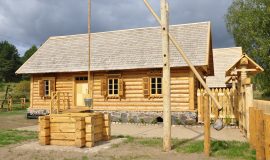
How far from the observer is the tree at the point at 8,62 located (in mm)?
79438

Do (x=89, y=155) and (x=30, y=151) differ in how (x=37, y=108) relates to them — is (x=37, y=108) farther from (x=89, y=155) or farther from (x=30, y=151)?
(x=89, y=155)

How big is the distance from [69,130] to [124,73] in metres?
8.93

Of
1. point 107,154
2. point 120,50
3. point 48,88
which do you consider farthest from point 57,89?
point 107,154

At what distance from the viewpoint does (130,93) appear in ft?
60.6

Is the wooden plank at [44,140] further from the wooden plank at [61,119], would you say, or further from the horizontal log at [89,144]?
the horizontal log at [89,144]

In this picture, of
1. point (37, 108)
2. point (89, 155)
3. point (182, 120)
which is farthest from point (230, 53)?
point (89, 155)

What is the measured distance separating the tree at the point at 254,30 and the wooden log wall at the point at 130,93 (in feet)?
54.7

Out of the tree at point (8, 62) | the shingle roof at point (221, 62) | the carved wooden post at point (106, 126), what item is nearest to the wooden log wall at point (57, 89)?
the carved wooden post at point (106, 126)

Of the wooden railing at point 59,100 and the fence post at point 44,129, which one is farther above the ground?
the wooden railing at point 59,100

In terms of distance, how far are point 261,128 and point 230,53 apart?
2396 cm

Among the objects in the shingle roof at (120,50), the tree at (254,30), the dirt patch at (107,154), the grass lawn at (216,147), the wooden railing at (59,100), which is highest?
the tree at (254,30)

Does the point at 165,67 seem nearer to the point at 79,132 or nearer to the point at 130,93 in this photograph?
the point at 79,132

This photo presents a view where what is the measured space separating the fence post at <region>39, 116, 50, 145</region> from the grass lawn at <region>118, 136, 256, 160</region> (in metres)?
2.71

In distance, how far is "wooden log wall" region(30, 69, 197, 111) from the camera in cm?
1712
